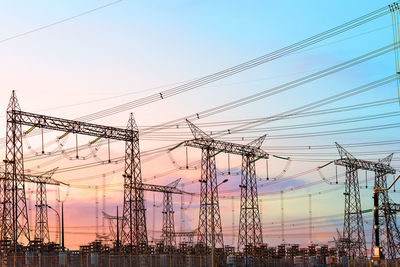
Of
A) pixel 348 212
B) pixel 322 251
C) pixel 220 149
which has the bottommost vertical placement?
pixel 322 251

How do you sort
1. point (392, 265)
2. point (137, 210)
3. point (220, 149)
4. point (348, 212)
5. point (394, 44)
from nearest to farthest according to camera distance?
point (394, 44) → point (392, 265) → point (137, 210) → point (220, 149) → point (348, 212)

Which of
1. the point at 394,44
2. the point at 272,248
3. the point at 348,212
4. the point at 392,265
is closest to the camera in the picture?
the point at 394,44

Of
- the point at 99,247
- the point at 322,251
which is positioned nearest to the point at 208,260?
the point at 99,247

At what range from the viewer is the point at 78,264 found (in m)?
55.3

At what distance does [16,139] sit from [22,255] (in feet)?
37.2

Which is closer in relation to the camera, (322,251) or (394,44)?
(394,44)

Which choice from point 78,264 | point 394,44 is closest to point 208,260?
point 78,264

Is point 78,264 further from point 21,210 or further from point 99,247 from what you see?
point 99,247

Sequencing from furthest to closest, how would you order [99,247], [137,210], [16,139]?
[99,247] < [137,210] < [16,139]

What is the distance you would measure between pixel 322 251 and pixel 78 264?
248ft

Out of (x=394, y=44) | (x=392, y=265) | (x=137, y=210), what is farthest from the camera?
(x=137, y=210)

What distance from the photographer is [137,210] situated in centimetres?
6028

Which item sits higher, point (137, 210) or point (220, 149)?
point (220, 149)

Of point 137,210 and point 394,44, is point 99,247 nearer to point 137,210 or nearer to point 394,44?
point 137,210
